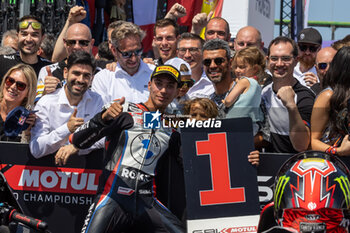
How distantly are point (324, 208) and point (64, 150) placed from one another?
3.22 m

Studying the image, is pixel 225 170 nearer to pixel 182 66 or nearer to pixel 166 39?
pixel 182 66

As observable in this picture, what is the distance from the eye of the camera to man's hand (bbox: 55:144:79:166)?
5.84 m

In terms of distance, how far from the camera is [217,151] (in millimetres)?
5184

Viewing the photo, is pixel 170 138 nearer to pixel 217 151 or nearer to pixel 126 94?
pixel 217 151

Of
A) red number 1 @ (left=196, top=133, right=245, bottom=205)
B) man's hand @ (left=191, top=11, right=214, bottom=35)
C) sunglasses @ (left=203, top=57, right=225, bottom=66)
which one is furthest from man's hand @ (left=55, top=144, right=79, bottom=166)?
man's hand @ (left=191, top=11, right=214, bottom=35)

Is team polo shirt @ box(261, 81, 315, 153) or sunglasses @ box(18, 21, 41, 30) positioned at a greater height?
sunglasses @ box(18, 21, 41, 30)

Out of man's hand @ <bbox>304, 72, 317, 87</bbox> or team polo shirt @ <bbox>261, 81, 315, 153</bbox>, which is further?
man's hand @ <bbox>304, 72, 317, 87</bbox>

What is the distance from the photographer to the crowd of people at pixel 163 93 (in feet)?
17.1

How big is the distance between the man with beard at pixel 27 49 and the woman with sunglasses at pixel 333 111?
3.65 m

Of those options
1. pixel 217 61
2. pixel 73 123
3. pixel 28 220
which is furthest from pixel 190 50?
pixel 28 220

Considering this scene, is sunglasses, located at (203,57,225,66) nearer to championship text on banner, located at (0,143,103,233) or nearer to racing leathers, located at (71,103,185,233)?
racing leathers, located at (71,103,185,233)

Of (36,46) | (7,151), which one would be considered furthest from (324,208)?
(36,46)

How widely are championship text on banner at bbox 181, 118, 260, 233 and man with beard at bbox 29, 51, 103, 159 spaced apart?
1.21m

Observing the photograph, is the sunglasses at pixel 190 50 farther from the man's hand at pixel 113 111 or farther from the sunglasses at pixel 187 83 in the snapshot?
the man's hand at pixel 113 111
